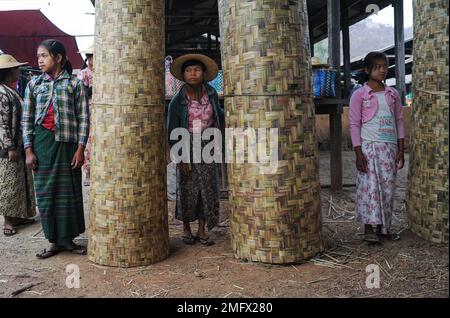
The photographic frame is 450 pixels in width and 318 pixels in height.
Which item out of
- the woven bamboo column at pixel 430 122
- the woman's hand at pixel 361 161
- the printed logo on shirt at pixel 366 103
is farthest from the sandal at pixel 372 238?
the printed logo on shirt at pixel 366 103

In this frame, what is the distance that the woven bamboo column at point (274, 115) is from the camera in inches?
114

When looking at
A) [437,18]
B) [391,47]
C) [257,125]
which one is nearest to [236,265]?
[257,125]

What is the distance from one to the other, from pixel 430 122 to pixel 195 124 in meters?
1.92

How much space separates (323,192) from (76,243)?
335cm

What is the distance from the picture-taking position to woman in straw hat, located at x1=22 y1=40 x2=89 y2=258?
3359 millimetres

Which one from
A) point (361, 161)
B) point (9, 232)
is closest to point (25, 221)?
point (9, 232)

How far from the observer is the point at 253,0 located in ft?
9.38

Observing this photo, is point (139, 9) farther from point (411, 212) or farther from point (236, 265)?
point (411, 212)

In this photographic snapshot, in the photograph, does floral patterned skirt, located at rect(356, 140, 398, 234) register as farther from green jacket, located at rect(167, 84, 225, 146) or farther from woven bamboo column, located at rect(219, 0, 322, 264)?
green jacket, located at rect(167, 84, 225, 146)

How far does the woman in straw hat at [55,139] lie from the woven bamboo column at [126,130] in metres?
0.40

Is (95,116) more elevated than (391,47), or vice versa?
(391,47)

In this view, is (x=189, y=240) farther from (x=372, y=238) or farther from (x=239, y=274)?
(x=372, y=238)

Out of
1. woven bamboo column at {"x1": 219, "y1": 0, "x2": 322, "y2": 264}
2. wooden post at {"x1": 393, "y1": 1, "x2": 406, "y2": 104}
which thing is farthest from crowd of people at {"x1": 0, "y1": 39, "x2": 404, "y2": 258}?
wooden post at {"x1": 393, "y1": 1, "x2": 406, "y2": 104}

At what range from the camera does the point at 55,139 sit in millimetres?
3355
